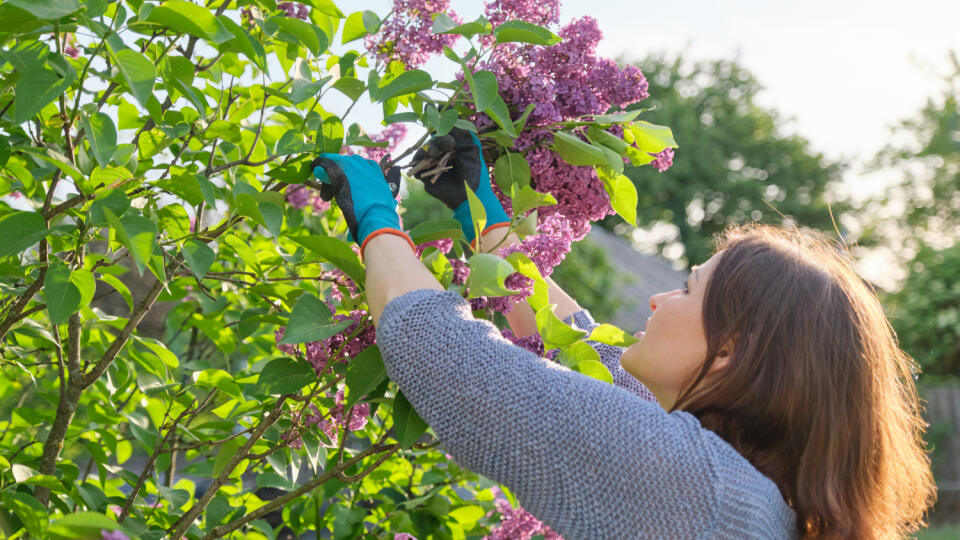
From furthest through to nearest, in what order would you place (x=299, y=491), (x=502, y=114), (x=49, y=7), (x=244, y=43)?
(x=299, y=491), (x=502, y=114), (x=244, y=43), (x=49, y=7)

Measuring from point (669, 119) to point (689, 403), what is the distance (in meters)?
27.7

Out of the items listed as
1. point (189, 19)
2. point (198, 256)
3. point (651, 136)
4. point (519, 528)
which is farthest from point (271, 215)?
point (519, 528)

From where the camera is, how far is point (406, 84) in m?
1.27

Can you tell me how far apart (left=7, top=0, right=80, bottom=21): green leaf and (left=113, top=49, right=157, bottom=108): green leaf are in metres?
0.07

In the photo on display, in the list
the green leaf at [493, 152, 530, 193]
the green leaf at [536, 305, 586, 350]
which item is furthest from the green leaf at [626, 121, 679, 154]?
the green leaf at [536, 305, 586, 350]

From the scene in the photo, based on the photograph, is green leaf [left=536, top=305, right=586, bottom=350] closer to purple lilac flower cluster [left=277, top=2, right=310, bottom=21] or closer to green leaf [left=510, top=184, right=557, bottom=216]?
green leaf [left=510, top=184, right=557, bottom=216]

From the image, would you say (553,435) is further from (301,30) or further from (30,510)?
(30,510)

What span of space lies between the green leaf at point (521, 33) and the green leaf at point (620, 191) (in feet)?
0.93

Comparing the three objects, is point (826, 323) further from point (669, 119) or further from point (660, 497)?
point (669, 119)

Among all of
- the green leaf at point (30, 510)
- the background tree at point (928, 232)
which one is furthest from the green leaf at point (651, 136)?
the background tree at point (928, 232)

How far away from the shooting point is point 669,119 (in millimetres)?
27812

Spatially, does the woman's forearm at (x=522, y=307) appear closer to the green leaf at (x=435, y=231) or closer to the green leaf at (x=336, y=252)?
the green leaf at (x=435, y=231)

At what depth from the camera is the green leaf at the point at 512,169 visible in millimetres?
1448

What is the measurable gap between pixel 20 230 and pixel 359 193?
1.60 feet
